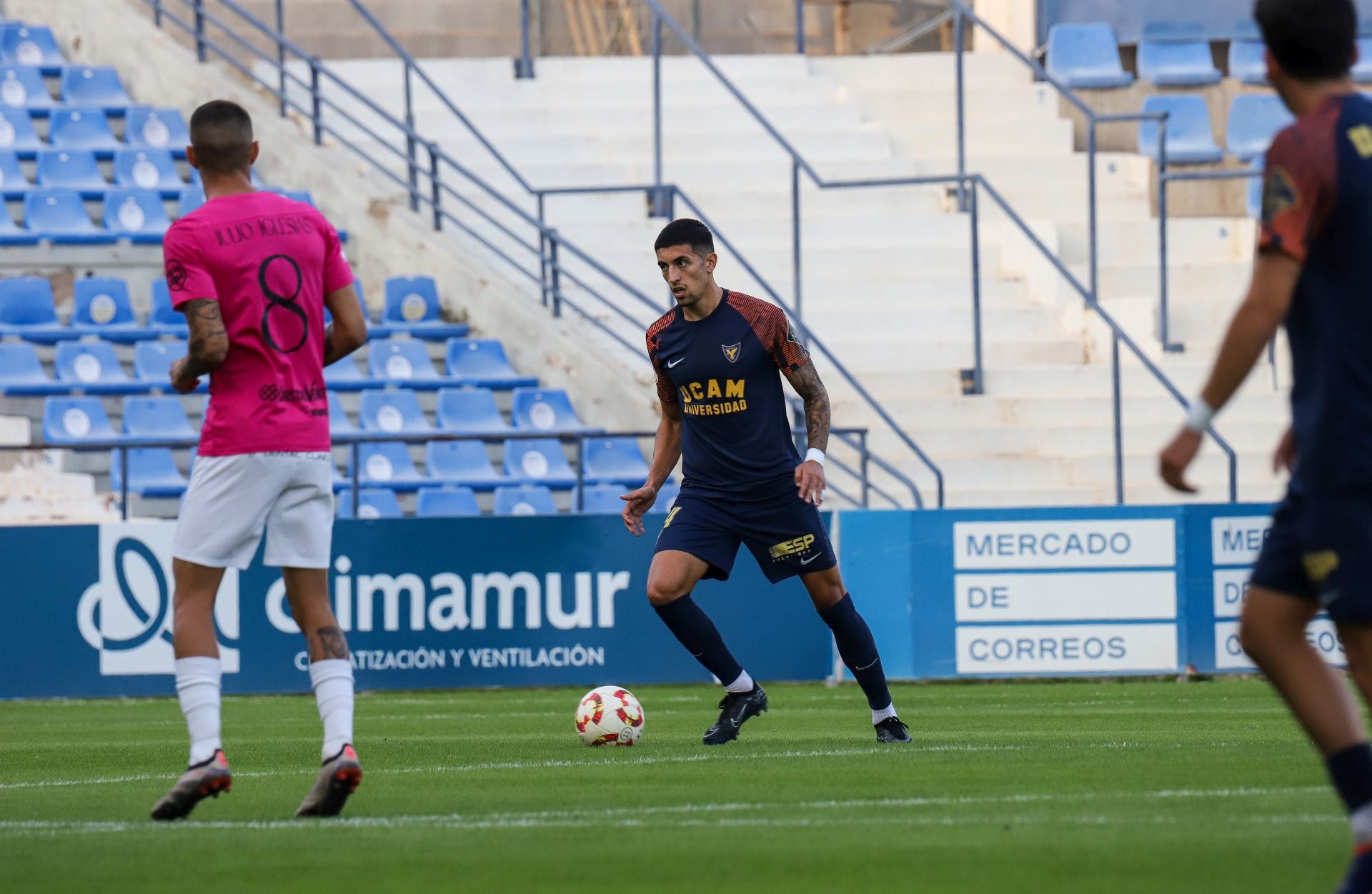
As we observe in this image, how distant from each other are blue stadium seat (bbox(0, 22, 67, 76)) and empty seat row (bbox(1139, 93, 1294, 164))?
11.0m

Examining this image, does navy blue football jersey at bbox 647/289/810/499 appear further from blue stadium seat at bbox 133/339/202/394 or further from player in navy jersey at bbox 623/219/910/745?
blue stadium seat at bbox 133/339/202/394

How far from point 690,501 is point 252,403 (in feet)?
9.92

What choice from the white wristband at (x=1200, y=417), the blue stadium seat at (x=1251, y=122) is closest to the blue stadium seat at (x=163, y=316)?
the blue stadium seat at (x=1251, y=122)

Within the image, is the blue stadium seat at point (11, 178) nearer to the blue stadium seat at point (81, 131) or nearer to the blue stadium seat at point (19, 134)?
the blue stadium seat at point (19, 134)

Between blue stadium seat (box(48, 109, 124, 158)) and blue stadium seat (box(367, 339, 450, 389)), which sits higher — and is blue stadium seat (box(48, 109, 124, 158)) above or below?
above

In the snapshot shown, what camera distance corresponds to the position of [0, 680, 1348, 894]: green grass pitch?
4648mm

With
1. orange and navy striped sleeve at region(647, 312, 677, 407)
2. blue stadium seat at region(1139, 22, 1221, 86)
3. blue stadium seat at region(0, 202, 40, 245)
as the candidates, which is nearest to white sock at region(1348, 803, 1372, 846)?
orange and navy striped sleeve at region(647, 312, 677, 407)

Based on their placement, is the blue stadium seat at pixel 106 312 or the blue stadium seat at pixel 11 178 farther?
the blue stadium seat at pixel 11 178

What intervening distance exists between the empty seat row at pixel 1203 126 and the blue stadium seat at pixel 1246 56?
85cm

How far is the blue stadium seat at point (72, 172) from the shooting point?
1808 centimetres

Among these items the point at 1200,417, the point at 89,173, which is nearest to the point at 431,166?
the point at 89,173

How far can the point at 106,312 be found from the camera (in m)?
16.8

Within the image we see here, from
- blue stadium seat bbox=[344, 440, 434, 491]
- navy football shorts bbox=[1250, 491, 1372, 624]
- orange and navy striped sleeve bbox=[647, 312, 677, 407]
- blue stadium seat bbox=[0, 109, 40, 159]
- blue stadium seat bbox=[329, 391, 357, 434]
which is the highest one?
blue stadium seat bbox=[0, 109, 40, 159]

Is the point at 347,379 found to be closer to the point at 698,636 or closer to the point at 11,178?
the point at 11,178
